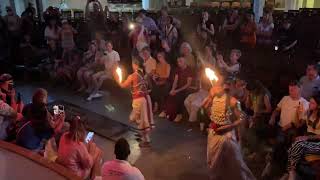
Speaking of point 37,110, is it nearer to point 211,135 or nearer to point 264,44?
point 211,135

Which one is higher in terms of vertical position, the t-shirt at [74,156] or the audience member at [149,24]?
the audience member at [149,24]

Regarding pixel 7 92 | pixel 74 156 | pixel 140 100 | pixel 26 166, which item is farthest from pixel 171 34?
pixel 26 166

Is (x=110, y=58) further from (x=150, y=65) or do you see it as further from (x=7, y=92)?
(x=7, y=92)

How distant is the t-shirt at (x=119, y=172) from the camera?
418cm

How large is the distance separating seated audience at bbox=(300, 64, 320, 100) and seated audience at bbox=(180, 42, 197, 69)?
8.48 feet

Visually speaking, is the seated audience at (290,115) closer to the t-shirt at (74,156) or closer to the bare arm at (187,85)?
the bare arm at (187,85)

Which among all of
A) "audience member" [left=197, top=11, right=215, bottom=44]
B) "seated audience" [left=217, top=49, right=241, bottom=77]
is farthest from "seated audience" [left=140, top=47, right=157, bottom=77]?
"audience member" [left=197, top=11, right=215, bottom=44]


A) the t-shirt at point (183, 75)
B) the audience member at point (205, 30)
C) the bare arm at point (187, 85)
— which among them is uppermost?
the audience member at point (205, 30)

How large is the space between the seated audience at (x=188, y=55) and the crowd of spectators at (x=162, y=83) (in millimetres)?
27

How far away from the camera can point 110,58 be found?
10.4 metres

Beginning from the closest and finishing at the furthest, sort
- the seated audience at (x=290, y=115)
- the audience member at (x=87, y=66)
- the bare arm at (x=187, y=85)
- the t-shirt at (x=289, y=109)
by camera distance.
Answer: the seated audience at (x=290, y=115)
the t-shirt at (x=289, y=109)
the bare arm at (x=187, y=85)
the audience member at (x=87, y=66)

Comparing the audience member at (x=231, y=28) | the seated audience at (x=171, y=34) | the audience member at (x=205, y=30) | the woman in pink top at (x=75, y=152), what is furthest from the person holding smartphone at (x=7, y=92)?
the audience member at (x=231, y=28)

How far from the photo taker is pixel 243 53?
32.4 feet

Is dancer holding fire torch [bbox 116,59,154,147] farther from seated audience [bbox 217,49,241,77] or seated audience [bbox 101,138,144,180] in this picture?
seated audience [bbox 101,138,144,180]
